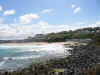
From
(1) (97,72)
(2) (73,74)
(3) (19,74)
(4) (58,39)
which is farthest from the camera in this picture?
(4) (58,39)

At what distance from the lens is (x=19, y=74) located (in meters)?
9.80

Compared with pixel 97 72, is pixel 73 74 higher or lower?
lower

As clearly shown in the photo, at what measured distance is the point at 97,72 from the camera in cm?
715

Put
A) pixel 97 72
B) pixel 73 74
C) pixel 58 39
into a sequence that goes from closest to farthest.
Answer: pixel 97 72, pixel 73 74, pixel 58 39

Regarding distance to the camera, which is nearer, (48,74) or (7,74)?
(48,74)

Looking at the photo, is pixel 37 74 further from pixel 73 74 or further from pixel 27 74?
pixel 73 74

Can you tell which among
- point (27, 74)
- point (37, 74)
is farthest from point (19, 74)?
point (37, 74)

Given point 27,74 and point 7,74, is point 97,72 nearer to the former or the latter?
point 27,74

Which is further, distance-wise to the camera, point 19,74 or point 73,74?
point 19,74

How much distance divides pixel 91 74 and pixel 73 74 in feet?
7.03

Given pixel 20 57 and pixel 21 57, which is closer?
pixel 21 57

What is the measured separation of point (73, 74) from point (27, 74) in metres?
3.03

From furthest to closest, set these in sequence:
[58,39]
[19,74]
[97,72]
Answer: [58,39] → [19,74] → [97,72]

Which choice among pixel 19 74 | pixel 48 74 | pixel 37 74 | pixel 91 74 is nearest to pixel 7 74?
pixel 19 74
